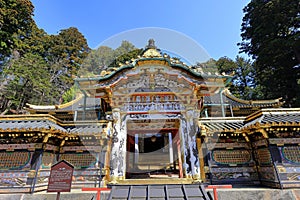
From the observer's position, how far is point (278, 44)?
50.2ft

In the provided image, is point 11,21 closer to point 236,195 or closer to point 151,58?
point 151,58

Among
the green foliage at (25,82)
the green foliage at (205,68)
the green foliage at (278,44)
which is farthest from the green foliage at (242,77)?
the green foliage at (25,82)

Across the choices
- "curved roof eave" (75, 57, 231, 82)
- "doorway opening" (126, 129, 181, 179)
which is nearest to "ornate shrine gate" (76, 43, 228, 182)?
"curved roof eave" (75, 57, 231, 82)

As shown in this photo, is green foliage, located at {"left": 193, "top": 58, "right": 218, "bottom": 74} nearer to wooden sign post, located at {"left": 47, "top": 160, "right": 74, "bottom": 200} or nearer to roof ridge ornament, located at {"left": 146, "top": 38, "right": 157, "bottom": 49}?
roof ridge ornament, located at {"left": 146, "top": 38, "right": 157, "bottom": 49}

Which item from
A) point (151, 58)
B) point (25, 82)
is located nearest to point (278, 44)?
point (151, 58)

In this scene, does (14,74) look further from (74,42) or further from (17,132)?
(17,132)

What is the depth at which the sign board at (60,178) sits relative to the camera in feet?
13.8

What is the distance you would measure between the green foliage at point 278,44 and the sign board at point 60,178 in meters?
17.8

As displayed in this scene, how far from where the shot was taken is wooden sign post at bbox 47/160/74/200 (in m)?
4.19

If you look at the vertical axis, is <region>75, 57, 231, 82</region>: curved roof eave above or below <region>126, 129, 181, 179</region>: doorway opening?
above

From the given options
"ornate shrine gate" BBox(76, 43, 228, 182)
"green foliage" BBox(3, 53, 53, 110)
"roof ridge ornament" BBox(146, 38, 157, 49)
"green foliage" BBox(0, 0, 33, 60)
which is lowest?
"ornate shrine gate" BBox(76, 43, 228, 182)

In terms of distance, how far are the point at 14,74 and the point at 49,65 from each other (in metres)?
8.49

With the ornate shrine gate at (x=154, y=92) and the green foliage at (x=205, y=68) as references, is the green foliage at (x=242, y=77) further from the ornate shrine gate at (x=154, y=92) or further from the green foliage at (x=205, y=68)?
the ornate shrine gate at (x=154, y=92)

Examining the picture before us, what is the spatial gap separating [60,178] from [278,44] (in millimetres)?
19022
